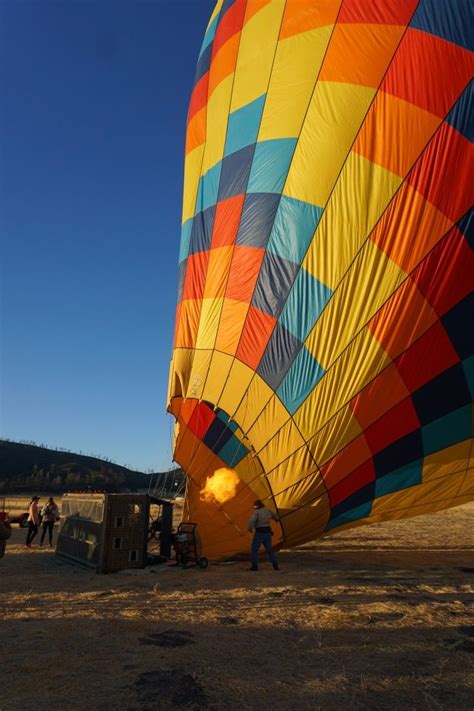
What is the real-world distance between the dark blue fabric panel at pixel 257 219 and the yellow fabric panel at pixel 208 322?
1.01 m

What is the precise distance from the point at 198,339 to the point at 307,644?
5.11 m

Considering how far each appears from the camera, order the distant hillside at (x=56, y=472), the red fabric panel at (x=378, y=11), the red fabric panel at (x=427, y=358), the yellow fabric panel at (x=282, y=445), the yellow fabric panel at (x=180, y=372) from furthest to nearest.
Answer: the distant hillside at (x=56, y=472)
the yellow fabric panel at (x=180, y=372)
the yellow fabric panel at (x=282, y=445)
the red fabric panel at (x=378, y=11)
the red fabric panel at (x=427, y=358)

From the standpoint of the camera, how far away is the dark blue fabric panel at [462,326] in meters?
6.45

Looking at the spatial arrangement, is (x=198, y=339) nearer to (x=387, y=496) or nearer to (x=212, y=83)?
(x=387, y=496)

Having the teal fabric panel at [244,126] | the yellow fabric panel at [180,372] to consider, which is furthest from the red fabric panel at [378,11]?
the yellow fabric panel at [180,372]

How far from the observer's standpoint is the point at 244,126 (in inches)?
324

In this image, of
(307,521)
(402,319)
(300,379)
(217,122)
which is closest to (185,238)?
→ (217,122)

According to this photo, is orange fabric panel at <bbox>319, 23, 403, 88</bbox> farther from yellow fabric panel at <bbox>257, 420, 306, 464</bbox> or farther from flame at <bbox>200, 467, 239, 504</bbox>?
flame at <bbox>200, 467, 239, 504</bbox>

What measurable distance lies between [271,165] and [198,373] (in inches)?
125

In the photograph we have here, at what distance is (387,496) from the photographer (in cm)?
754

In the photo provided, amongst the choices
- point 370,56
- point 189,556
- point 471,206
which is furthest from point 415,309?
point 189,556

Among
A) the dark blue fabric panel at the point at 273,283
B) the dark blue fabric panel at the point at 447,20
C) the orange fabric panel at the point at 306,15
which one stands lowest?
the dark blue fabric panel at the point at 273,283

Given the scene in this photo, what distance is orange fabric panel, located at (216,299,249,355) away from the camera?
303 inches

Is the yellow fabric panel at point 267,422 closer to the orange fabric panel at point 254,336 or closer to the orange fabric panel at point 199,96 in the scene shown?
the orange fabric panel at point 254,336
